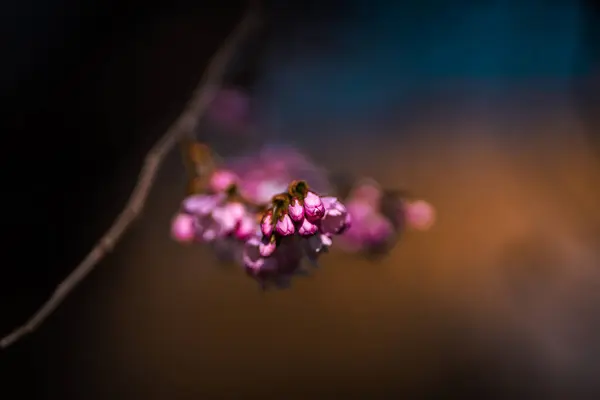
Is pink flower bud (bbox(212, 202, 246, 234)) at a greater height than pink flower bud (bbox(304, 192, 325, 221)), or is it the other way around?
pink flower bud (bbox(212, 202, 246, 234))

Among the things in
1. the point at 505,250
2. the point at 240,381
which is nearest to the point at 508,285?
the point at 505,250

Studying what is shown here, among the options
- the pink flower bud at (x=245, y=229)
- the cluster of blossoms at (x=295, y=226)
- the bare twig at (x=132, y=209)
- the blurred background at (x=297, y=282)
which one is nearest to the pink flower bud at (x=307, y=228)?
the cluster of blossoms at (x=295, y=226)

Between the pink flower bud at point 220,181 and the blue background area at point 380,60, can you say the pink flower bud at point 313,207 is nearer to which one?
the pink flower bud at point 220,181

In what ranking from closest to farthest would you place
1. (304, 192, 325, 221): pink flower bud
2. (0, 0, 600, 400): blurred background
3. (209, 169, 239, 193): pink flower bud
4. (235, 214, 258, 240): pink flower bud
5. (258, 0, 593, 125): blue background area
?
(304, 192, 325, 221): pink flower bud < (235, 214, 258, 240): pink flower bud < (209, 169, 239, 193): pink flower bud < (0, 0, 600, 400): blurred background < (258, 0, 593, 125): blue background area

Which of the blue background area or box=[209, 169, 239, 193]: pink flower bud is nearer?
box=[209, 169, 239, 193]: pink flower bud

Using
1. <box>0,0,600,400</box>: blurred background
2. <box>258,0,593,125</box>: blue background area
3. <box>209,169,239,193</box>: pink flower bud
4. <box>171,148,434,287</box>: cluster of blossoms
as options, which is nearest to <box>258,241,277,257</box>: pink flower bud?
<box>171,148,434,287</box>: cluster of blossoms

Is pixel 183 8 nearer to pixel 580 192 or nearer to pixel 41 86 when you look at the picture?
pixel 41 86

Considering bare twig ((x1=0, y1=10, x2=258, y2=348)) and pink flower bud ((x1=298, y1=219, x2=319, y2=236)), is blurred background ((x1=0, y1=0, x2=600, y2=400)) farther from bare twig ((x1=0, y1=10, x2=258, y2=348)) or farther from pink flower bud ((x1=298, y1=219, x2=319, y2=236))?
pink flower bud ((x1=298, y1=219, x2=319, y2=236))
